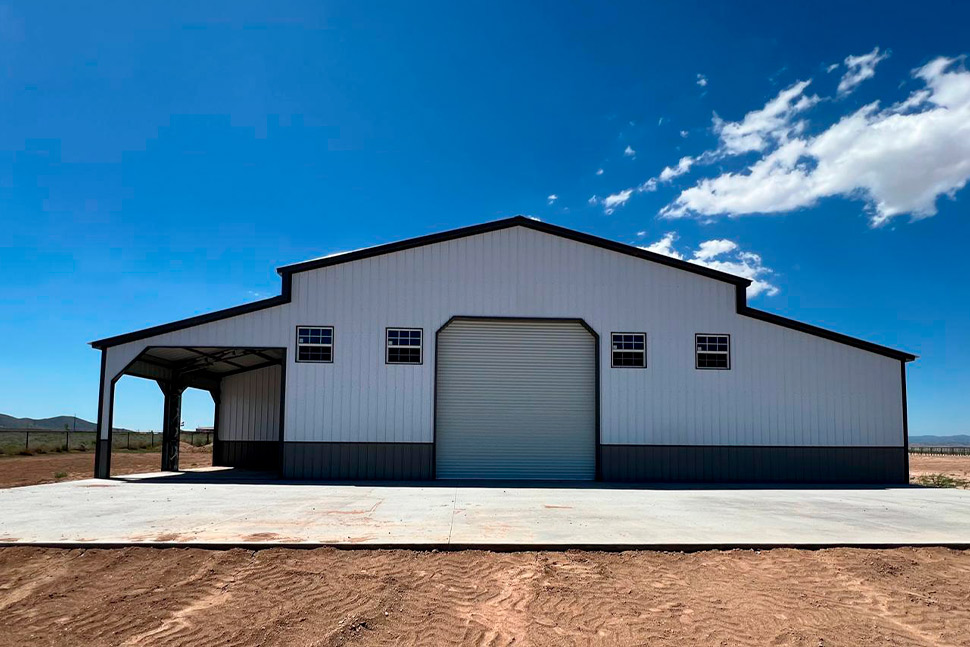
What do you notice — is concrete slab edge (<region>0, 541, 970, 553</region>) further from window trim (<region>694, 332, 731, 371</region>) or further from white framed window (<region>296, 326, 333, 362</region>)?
window trim (<region>694, 332, 731, 371</region>)

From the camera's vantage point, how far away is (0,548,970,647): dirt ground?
5.54m

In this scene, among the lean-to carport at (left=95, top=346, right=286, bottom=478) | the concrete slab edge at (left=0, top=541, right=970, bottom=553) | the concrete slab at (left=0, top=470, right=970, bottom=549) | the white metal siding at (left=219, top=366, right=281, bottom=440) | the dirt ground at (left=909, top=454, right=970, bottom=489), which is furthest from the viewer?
the dirt ground at (left=909, top=454, right=970, bottom=489)

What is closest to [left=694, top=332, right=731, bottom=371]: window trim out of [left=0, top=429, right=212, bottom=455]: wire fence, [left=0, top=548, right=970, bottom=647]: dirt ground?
[left=0, top=548, right=970, bottom=647]: dirt ground

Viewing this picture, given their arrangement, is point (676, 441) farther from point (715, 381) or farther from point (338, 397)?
point (338, 397)

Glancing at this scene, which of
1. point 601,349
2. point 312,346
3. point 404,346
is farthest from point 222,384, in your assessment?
point 601,349

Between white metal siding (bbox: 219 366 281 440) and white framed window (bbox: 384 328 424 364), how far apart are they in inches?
282

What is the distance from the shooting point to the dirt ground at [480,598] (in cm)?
554

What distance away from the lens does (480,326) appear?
17.9 meters

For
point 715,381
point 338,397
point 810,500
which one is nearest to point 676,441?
point 715,381

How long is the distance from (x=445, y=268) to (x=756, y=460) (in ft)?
33.6

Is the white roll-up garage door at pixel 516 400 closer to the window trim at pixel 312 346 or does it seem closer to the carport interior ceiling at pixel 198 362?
the window trim at pixel 312 346

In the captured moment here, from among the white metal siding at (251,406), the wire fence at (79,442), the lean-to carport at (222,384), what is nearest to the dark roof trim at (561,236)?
the lean-to carport at (222,384)

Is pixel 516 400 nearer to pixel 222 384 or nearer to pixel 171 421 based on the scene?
pixel 171 421

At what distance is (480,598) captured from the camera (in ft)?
20.6
